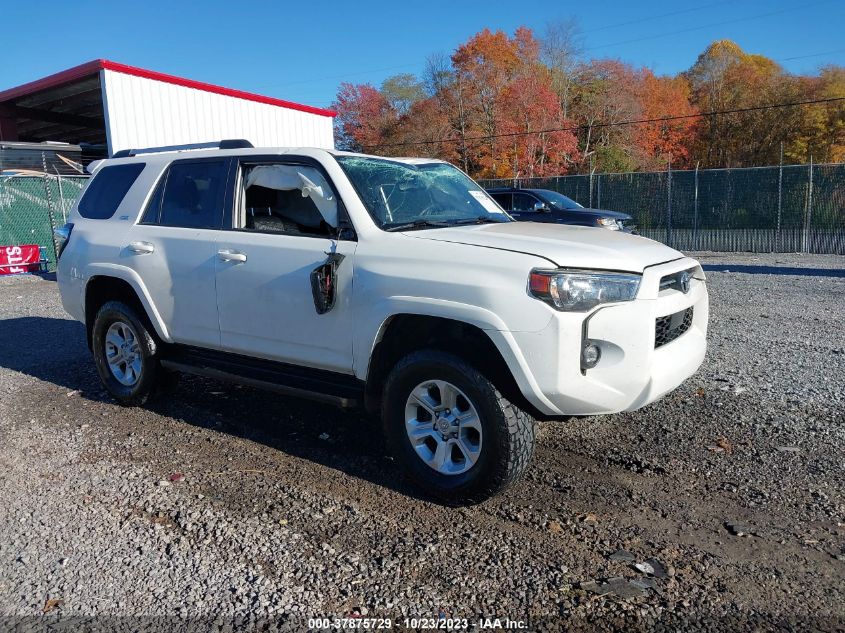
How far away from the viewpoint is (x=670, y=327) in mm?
3881

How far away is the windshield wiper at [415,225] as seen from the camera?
4250mm

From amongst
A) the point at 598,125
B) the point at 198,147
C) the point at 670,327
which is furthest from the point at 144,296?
the point at 598,125

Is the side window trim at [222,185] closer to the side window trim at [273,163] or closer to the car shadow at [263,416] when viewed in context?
the side window trim at [273,163]

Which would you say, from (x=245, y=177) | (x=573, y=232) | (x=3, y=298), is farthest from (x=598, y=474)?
(x=3, y=298)

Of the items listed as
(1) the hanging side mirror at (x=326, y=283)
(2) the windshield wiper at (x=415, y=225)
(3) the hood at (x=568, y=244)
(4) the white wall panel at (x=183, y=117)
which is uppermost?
(4) the white wall panel at (x=183, y=117)

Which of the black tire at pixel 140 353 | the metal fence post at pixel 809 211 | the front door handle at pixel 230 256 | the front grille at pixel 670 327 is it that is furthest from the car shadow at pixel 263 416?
the metal fence post at pixel 809 211

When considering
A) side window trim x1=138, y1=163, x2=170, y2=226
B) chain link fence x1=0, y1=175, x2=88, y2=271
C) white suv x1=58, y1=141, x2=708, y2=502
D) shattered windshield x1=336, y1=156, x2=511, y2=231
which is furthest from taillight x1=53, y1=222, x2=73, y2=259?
chain link fence x1=0, y1=175, x2=88, y2=271

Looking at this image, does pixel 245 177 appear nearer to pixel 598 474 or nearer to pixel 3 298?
pixel 598 474

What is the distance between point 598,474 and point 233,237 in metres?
2.87

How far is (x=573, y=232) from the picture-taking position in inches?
170

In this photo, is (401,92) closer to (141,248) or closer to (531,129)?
(531,129)

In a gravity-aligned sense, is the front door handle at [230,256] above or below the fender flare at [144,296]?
above

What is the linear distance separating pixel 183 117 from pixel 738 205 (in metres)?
16.1

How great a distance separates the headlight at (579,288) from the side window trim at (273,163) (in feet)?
4.14
